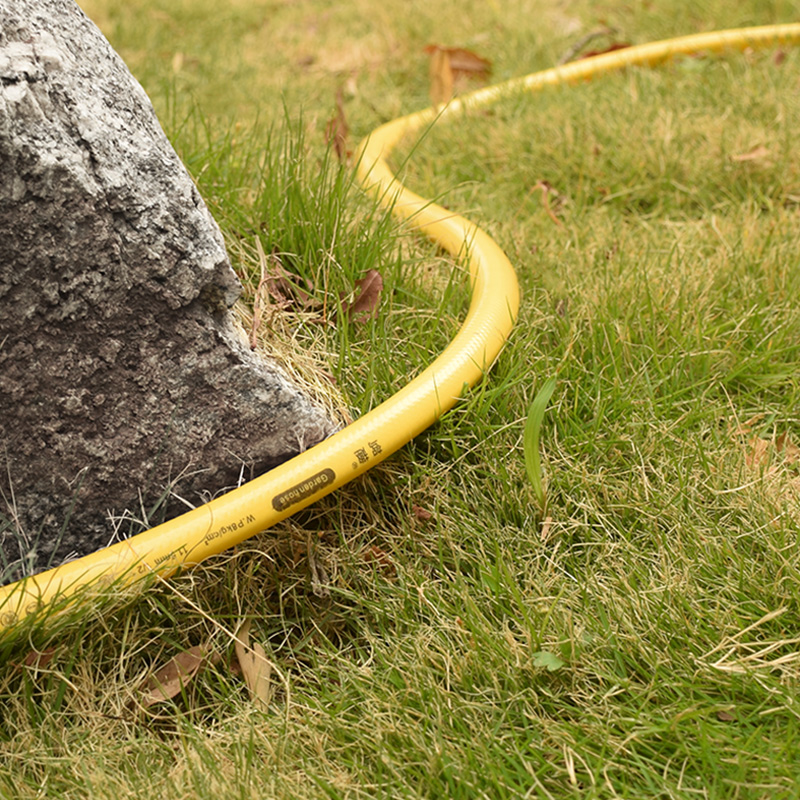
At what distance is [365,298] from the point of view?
2.17 metres

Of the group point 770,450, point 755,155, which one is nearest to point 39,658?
point 770,450

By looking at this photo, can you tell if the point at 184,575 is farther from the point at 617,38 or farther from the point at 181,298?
the point at 617,38

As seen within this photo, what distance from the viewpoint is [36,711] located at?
5.07 ft

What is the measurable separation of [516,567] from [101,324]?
3.43ft

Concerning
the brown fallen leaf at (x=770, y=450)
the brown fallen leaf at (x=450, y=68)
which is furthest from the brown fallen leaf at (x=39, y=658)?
the brown fallen leaf at (x=450, y=68)

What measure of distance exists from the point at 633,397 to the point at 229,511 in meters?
1.07

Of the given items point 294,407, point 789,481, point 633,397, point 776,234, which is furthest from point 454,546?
point 776,234

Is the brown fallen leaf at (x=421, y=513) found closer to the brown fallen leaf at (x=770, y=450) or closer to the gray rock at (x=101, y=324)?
the gray rock at (x=101, y=324)

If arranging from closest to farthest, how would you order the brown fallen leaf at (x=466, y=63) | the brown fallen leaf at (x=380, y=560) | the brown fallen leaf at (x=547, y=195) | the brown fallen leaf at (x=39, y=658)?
the brown fallen leaf at (x=39, y=658), the brown fallen leaf at (x=380, y=560), the brown fallen leaf at (x=547, y=195), the brown fallen leaf at (x=466, y=63)

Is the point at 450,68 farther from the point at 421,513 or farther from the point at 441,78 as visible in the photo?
the point at 421,513

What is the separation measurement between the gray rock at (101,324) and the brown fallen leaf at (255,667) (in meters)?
0.36

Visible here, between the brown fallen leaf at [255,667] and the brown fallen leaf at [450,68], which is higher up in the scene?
the brown fallen leaf at [450,68]

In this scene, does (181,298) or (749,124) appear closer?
(181,298)

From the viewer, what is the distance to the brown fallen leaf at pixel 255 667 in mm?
1621
